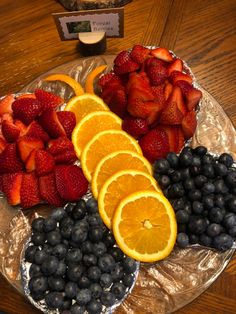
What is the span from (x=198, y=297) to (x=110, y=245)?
0.29 m

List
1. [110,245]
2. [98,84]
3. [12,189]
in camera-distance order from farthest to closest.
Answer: [98,84], [12,189], [110,245]

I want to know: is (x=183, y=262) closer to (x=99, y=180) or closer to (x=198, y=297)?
(x=198, y=297)

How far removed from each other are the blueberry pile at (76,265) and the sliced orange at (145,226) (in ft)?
0.10

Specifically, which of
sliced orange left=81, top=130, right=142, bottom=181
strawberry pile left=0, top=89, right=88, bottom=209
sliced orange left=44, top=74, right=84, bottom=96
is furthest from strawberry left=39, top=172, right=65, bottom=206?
sliced orange left=44, top=74, right=84, bottom=96

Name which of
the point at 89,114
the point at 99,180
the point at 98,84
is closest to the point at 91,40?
the point at 98,84

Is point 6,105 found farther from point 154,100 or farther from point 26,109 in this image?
point 154,100

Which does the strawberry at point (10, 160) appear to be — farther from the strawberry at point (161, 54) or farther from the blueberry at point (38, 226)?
the strawberry at point (161, 54)

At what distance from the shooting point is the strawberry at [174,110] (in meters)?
1.12

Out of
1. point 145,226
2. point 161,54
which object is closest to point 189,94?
point 161,54

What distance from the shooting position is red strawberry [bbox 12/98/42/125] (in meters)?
1.18

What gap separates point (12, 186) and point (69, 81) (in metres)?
0.43

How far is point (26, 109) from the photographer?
1.18 meters

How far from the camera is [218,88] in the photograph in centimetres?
135

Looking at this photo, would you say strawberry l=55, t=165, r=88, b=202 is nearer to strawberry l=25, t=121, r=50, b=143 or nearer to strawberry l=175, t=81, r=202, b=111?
strawberry l=25, t=121, r=50, b=143
